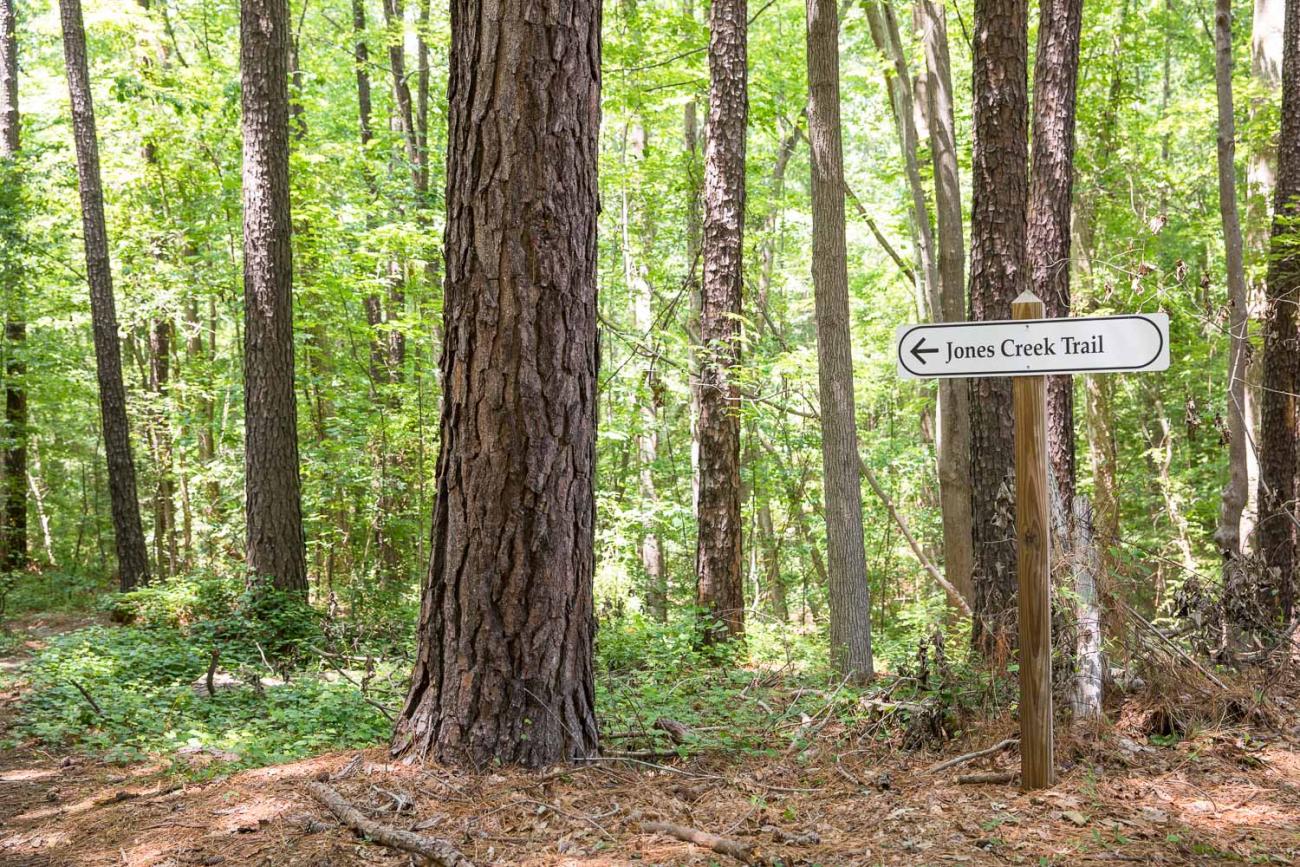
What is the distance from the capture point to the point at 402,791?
3574 mm

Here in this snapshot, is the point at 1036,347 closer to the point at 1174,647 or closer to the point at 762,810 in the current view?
the point at 762,810

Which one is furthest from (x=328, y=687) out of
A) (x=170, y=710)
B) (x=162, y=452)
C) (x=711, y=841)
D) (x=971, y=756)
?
(x=162, y=452)

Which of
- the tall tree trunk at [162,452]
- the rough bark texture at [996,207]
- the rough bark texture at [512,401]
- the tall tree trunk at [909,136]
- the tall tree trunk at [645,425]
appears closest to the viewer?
the rough bark texture at [512,401]

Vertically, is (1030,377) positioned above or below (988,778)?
above

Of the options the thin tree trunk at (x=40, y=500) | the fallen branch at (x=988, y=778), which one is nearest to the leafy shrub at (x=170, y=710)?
the fallen branch at (x=988, y=778)

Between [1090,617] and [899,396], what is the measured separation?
60.6ft

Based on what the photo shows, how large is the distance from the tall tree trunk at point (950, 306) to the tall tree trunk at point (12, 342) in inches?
476

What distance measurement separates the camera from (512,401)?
12.3ft

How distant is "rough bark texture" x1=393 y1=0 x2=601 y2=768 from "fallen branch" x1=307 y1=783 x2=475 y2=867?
0.48 m

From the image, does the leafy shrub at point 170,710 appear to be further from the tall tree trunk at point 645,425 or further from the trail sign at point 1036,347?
the tall tree trunk at point 645,425

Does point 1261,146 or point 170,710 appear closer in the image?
point 170,710

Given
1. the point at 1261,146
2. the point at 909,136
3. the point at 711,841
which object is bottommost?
the point at 711,841

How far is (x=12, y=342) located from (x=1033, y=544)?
15.7m

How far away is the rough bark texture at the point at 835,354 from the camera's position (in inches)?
270
